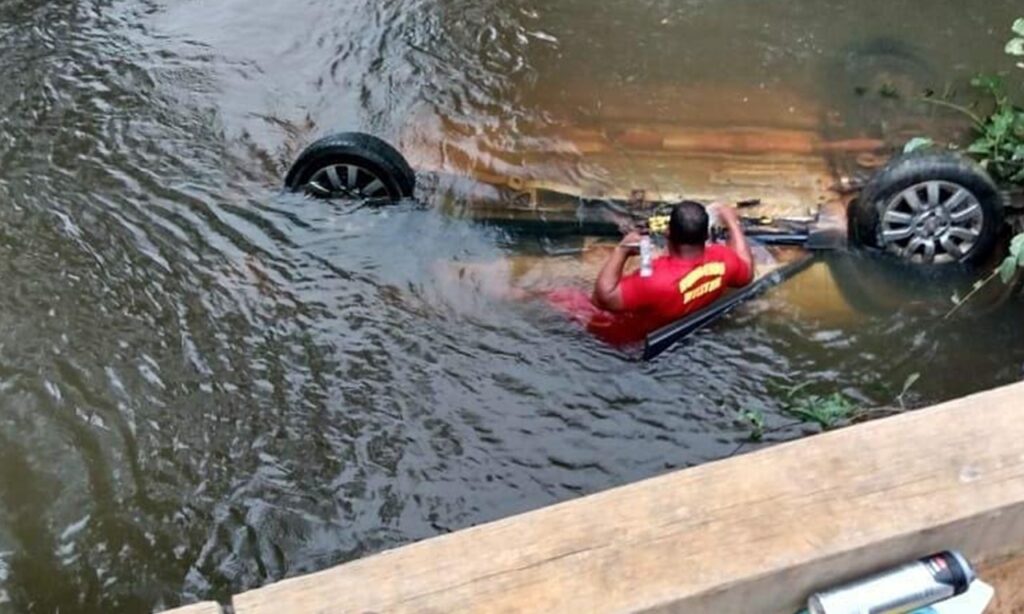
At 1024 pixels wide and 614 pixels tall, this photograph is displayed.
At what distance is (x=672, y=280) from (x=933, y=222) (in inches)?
62.2

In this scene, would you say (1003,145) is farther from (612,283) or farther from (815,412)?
(612,283)

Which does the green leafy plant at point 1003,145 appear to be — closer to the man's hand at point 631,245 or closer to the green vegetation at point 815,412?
the green vegetation at point 815,412

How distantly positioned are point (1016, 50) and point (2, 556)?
5237 millimetres

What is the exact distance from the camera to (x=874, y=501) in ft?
10.3

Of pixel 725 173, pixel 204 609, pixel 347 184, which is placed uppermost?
pixel 347 184

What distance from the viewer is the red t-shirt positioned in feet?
19.4

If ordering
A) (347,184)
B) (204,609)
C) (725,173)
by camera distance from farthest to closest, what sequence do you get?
(725,173) → (347,184) → (204,609)

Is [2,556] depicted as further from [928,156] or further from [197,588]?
[928,156]

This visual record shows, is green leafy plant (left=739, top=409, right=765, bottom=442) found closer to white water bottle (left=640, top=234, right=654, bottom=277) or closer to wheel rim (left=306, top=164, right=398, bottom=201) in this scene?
white water bottle (left=640, top=234, right=654, bottom=277)

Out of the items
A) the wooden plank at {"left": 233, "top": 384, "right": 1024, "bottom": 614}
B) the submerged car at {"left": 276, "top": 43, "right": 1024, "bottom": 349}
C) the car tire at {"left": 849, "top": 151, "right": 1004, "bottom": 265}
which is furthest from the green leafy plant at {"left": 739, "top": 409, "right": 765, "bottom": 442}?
the wooden plank at {"left": 233, "top": 384, "right": 1024, "bottom": 614}

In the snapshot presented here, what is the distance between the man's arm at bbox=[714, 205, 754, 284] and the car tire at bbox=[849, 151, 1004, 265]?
67cm

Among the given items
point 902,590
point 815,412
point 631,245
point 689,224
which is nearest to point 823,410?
point 815,412

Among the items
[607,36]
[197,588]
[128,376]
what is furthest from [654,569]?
[607,36]

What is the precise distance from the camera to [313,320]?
20.4 ft
